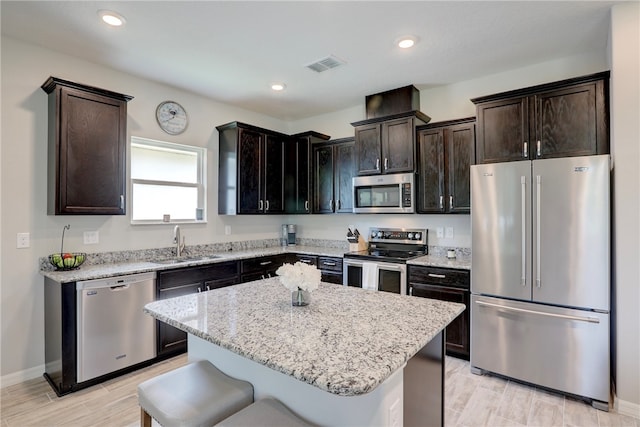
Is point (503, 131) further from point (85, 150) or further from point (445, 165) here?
point (85, 150)

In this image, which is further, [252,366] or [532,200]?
[532,200]

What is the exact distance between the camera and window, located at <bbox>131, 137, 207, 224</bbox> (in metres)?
3.63

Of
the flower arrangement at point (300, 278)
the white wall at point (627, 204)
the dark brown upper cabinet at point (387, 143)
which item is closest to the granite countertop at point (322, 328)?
the flower arrangement at point (300, 278)

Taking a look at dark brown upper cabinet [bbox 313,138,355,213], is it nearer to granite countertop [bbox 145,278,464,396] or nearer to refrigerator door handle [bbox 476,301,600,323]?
refrigerator door handle [bbox 476,301,600,323]

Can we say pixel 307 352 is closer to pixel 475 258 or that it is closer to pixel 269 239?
pixel 475 258

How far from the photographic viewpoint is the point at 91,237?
10.5 ft

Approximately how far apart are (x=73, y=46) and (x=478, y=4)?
10.7ft

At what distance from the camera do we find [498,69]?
A: 11.2ft

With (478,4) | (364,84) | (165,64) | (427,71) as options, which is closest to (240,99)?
(165,64)

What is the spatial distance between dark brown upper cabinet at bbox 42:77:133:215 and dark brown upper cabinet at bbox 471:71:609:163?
334 centimetres

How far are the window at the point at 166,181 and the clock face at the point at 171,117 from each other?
0.58 feet

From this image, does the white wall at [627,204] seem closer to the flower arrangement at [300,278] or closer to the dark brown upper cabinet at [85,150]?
the flower arrangement at [300,278]

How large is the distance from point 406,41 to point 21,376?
426 cm

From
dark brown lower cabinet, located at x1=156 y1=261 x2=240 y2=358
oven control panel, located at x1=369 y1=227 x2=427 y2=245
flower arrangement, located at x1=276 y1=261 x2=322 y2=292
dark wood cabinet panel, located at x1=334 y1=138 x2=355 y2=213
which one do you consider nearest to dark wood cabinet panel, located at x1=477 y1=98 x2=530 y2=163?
oven control panel, located at x1=369 y1=227 x2=427 y2=245
